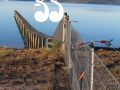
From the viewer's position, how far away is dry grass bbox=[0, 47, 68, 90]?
8.38m

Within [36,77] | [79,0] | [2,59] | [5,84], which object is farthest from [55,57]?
[79,0]

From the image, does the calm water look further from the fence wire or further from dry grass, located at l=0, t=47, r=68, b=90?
the fence wire

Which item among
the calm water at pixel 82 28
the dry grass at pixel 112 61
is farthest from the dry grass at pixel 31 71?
the calm water at pixel 82 28

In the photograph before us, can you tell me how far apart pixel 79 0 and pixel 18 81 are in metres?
149

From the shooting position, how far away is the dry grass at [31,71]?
838 cm

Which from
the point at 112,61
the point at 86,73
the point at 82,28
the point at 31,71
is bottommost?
the point at 82,28

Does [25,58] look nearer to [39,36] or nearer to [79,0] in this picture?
[39,36]

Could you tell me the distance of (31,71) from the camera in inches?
390

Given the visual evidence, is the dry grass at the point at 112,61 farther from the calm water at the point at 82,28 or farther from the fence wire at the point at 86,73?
the calm water at the point at 82,28

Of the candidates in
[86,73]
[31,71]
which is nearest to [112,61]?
[31,71]

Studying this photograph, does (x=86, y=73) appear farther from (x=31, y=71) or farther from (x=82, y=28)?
(x=82, y=28)

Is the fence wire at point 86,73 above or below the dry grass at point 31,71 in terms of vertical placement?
above

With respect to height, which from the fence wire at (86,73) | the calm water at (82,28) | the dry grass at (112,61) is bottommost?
the calm water at (82,28)

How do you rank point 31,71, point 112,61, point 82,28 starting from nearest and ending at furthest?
point 31,71, point 112,61, point 82,28
